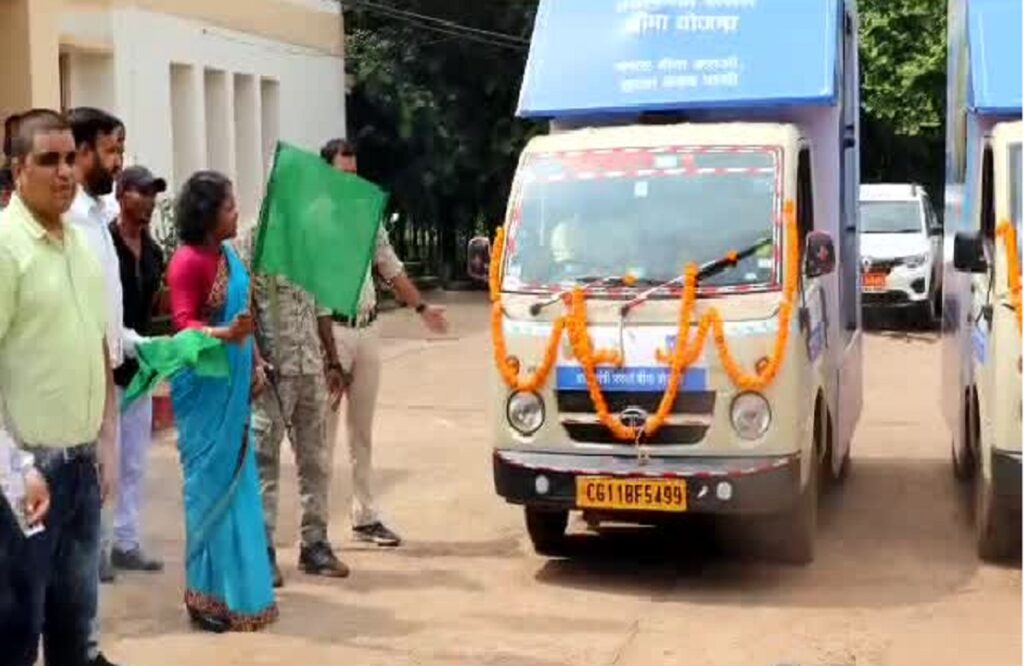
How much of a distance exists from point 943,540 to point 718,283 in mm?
2155

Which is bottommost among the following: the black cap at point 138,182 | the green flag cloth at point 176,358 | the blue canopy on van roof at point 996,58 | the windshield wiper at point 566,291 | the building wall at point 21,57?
the green flag cloth at point 176,358

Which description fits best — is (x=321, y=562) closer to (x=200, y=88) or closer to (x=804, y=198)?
(x=804, y=198)

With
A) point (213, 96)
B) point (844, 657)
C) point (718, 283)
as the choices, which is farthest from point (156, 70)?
point (844, 657)

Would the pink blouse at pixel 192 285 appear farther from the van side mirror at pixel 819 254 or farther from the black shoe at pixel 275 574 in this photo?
the van side mirror at pixel 819 254

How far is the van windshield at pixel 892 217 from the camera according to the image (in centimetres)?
2034

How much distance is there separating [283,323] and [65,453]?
251 centimetres

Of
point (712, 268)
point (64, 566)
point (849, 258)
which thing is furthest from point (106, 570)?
point (849, 258)

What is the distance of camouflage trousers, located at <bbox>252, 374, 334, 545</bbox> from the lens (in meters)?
7.20

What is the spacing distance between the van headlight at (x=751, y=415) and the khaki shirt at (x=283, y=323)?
1882 millimetres

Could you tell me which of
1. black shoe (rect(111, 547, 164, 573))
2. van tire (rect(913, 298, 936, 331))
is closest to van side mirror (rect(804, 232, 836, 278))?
black shoe (rect(111, 547, 164, 573))

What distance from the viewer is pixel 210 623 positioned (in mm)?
6578

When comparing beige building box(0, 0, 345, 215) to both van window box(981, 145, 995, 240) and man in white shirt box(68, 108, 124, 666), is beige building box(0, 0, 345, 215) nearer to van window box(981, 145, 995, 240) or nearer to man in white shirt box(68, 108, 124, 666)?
man in white shirt box(68, 108, 124, 666)

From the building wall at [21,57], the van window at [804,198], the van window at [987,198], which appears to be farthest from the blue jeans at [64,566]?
the building wall at [21,57]

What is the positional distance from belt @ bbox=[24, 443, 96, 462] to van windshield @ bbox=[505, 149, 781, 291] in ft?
10.4
